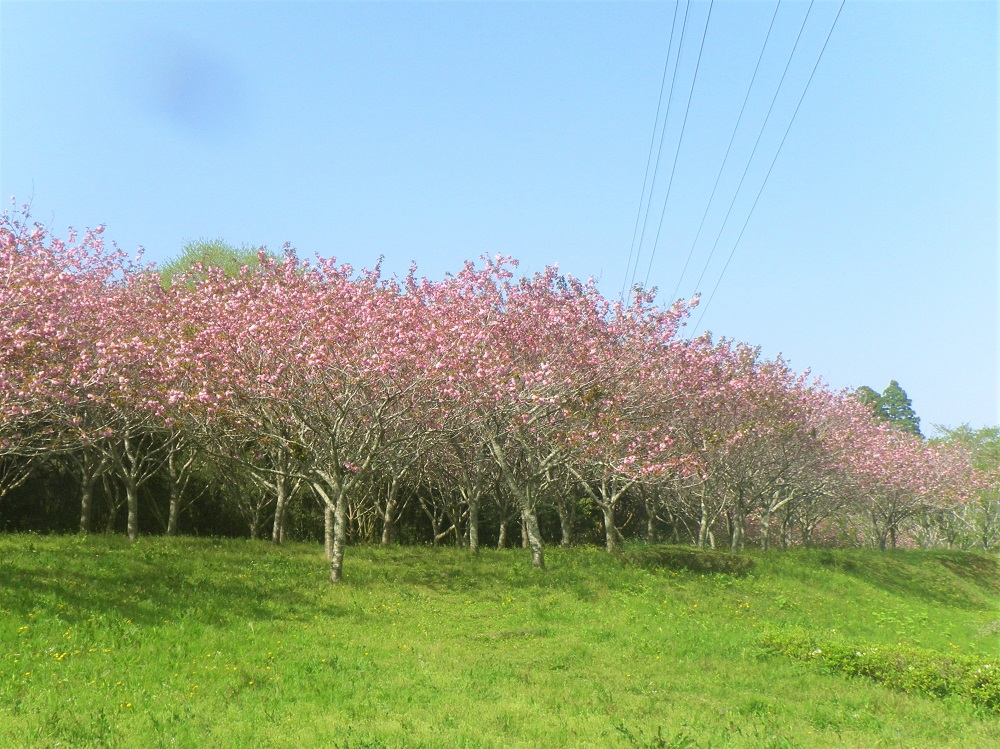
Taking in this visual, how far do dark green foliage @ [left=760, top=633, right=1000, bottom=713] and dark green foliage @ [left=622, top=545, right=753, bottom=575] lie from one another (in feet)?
34.7

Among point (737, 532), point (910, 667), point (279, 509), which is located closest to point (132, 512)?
point (279, 509)

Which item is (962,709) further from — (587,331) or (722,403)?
(722,403)

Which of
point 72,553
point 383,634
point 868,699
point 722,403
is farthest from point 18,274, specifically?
point 722,403

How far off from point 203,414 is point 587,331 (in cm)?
1194

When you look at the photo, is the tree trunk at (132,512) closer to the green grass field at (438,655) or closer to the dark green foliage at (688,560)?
the green grass field at (438,655)

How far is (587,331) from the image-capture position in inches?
997

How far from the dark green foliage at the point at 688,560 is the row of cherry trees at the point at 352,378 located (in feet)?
9.11

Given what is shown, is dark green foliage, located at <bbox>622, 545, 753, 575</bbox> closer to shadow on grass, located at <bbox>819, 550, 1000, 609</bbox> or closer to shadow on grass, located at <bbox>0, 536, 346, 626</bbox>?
shadow on grass, located at <bbox>819, 550, 1000, 609</bbox>

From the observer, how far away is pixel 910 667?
1442 centimetres

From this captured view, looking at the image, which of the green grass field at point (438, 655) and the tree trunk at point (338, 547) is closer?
the green grass field at point (438, 655)

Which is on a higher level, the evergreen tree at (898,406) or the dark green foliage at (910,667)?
the evergreen tree at (898,406)

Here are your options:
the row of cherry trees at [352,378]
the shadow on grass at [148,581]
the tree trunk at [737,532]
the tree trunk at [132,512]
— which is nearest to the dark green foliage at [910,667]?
the row of cherry trees at [352,378]

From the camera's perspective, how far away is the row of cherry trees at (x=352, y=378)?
68.2ft

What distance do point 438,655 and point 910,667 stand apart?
862 centimetres
